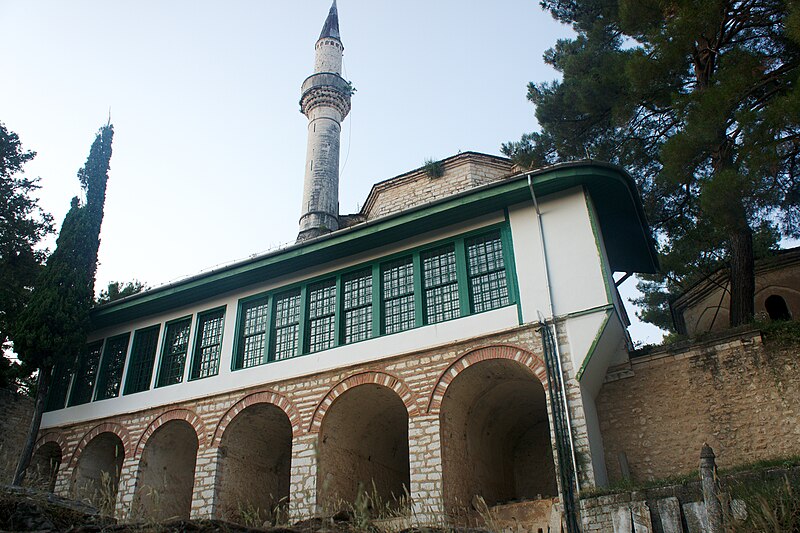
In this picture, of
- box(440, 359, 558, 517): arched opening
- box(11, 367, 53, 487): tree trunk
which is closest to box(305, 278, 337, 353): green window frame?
box(440, 359, 558, 517): arched opening

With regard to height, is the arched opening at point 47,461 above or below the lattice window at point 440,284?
below

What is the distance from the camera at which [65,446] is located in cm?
1446

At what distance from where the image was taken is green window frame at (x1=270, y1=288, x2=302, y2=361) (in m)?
13.1

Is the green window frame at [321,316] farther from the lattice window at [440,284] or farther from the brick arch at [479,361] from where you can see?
the brick arch at [479,361]

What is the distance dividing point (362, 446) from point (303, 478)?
1.75 metres

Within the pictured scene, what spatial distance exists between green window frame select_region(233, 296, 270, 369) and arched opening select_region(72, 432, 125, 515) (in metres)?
3.46

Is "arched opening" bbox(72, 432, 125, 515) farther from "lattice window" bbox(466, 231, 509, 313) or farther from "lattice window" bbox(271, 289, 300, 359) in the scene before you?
"lattice window" bbox(466, 231, 509, 313)

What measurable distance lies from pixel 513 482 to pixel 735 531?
885 centimetres

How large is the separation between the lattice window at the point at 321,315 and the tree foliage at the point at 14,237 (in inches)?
320

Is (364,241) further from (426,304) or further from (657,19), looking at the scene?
(657,19)

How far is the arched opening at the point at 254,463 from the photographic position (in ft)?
41.1

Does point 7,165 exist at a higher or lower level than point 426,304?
higher

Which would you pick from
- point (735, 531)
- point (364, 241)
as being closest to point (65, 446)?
point (364, 241)

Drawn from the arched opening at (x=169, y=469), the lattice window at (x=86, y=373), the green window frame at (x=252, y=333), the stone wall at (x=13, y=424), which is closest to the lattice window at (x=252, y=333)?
the green window frame at (x=252, y=333)
